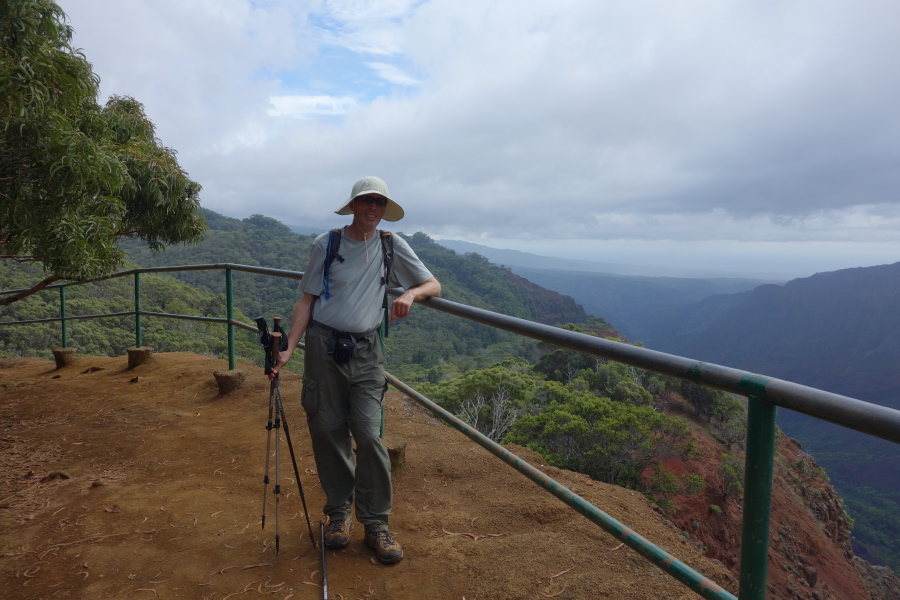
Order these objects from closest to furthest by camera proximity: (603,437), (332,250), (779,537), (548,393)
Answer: (332,250) < (603,437) < (779,537) < (548,393)

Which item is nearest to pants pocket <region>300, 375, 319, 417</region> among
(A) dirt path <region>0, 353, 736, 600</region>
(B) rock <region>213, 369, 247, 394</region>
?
(A) dirt path <region>0, 353, 736, 600</region>

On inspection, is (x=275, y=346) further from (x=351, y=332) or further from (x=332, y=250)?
(x=332, y=250)

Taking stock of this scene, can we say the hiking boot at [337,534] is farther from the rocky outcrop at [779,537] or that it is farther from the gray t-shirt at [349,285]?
the rocky outcrop at [779,537]

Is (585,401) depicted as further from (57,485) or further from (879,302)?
(879,302)

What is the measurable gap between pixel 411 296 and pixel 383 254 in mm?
247

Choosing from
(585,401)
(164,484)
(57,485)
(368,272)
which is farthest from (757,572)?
(585,401)

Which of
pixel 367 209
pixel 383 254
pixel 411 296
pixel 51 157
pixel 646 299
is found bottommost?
pixel 646 299

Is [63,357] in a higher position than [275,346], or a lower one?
lower

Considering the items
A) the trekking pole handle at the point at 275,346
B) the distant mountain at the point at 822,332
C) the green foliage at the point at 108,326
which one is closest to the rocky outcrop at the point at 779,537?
the trekking pole handle at the point at 275,346

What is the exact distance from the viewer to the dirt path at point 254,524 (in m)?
2.27

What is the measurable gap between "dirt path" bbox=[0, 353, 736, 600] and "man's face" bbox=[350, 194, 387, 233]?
1.41m

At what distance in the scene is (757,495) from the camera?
123cm

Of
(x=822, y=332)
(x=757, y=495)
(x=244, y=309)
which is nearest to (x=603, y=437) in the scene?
(x=757, y=495)

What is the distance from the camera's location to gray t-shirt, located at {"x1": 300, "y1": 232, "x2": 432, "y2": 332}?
2.47 m
